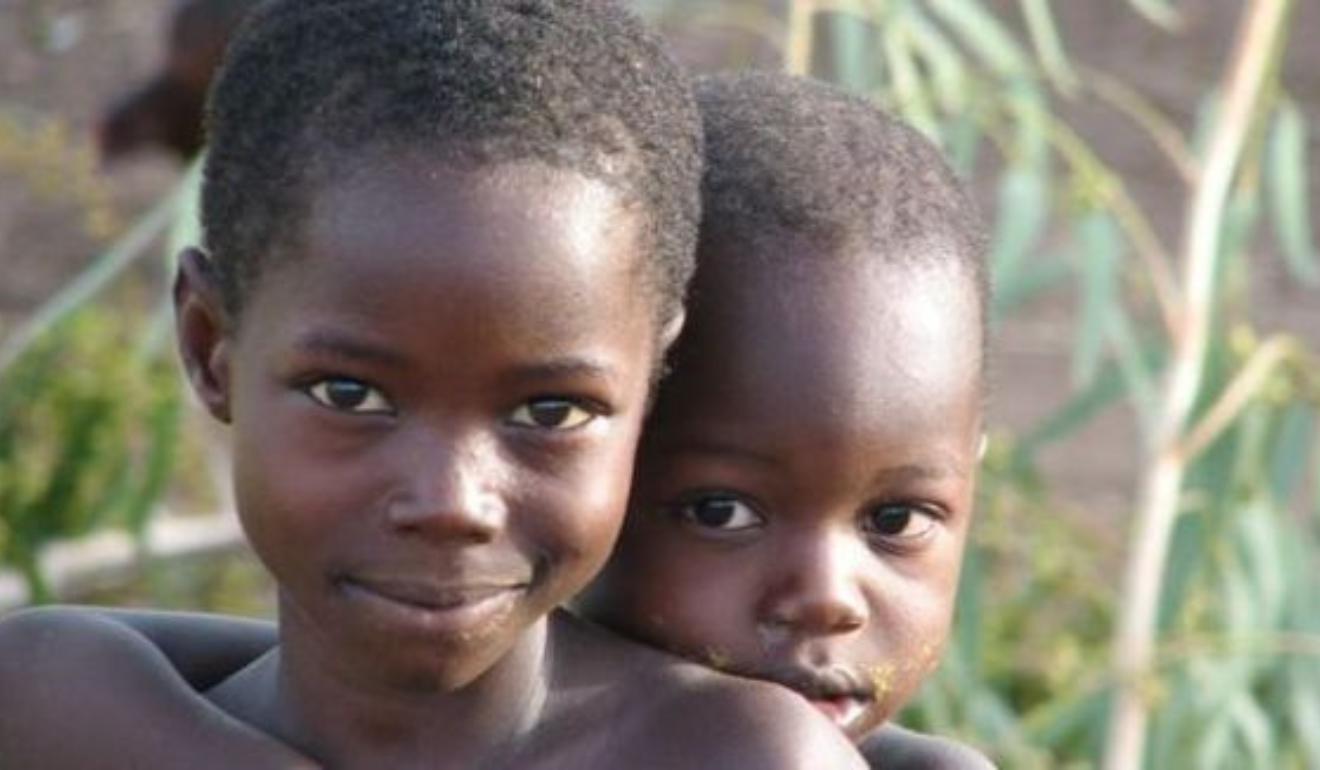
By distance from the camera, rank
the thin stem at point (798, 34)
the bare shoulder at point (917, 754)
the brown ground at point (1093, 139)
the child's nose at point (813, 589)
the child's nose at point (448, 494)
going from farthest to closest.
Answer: the brown ground at point (1093, 139)
the thin stem at point (798, 34)
the bare shoulder at point (917, 754)
the child's nose at point (813, 589)
the child's nose at point (448, 494)

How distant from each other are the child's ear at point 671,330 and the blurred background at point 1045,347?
808 millimetres

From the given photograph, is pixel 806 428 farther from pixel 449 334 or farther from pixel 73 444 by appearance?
pixel 73 444

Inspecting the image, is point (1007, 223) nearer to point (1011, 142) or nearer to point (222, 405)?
point (1011, 142)

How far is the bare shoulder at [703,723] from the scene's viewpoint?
2092 mm

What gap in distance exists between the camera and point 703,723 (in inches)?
83.0

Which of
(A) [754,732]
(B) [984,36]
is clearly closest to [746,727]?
(A) [754,732]

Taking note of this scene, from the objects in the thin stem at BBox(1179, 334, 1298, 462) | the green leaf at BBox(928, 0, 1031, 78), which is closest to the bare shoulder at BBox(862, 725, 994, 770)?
the thin stem at BBox(1179, 334, 1298, 462)

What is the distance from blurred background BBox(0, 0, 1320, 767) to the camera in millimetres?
4441

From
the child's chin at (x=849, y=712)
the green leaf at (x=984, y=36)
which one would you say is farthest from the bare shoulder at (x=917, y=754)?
the green leaf at (x=984, y=36)

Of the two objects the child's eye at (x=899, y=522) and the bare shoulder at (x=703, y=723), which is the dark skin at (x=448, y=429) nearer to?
the bare shoulder at (x=703, y=723)

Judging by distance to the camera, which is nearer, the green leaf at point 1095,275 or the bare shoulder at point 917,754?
the bare shoulder at point 917,754

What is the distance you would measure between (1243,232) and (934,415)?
2.38 metres

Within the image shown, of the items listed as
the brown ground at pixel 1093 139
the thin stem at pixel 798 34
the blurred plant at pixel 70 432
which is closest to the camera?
the thin stem at pixel 798 34

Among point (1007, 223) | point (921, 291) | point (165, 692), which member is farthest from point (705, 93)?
point (1007, 223)
